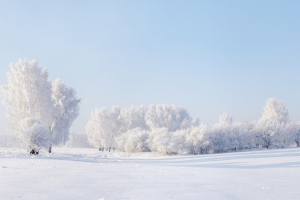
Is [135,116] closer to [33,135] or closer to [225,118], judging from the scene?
[225,118]

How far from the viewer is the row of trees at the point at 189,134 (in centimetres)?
4584

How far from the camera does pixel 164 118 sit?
70875 millimetres

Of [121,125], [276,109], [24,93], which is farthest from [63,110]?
[276,109]

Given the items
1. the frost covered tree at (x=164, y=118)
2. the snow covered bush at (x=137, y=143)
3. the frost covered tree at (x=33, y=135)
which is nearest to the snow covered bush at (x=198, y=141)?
the snow covered bush at (x=137, y=143)

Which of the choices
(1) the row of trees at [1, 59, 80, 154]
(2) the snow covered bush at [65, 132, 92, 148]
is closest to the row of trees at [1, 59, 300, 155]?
(1) the row of trees at [1, 59, 80, 154]

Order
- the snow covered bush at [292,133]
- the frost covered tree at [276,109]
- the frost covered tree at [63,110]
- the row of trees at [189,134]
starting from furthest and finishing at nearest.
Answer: the frost covered tree at [276,109] < the snow covered bush at [292,133] < the row of trees at [189,134] < the frost covered tree at [63,110]

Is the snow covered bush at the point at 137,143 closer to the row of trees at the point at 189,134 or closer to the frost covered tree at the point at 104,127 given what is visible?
the row of trees at the point at 189,134

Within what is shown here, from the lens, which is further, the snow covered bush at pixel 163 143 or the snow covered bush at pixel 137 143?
the snow covered bush at pixel 137 143

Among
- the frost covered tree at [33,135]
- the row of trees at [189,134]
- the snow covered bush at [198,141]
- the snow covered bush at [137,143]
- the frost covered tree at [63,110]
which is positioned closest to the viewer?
the frost covered tree at [33,135]

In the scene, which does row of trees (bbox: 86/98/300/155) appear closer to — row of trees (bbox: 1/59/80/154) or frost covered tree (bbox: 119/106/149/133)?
frost covered tree (bbox: 119/106/149/133)

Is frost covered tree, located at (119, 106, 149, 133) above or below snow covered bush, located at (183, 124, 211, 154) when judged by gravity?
above

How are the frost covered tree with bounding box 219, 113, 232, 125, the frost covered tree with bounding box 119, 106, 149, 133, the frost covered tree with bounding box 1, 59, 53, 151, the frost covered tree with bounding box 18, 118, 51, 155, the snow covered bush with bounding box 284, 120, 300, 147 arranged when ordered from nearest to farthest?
the frost covered tree with bounding box 18, 118, 51, 155 < the frost covered tree with bounding box 1, 59, 53, 151 < the snow covered bush with bounding box 284, 120, 300, 147 < the frost covered tree with bounding box 119, 106, 149, 133 < the frost covered tree with bounding box 219, 113, 232, 125

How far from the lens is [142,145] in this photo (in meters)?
51.7

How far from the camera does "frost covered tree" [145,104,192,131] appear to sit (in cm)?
7012
